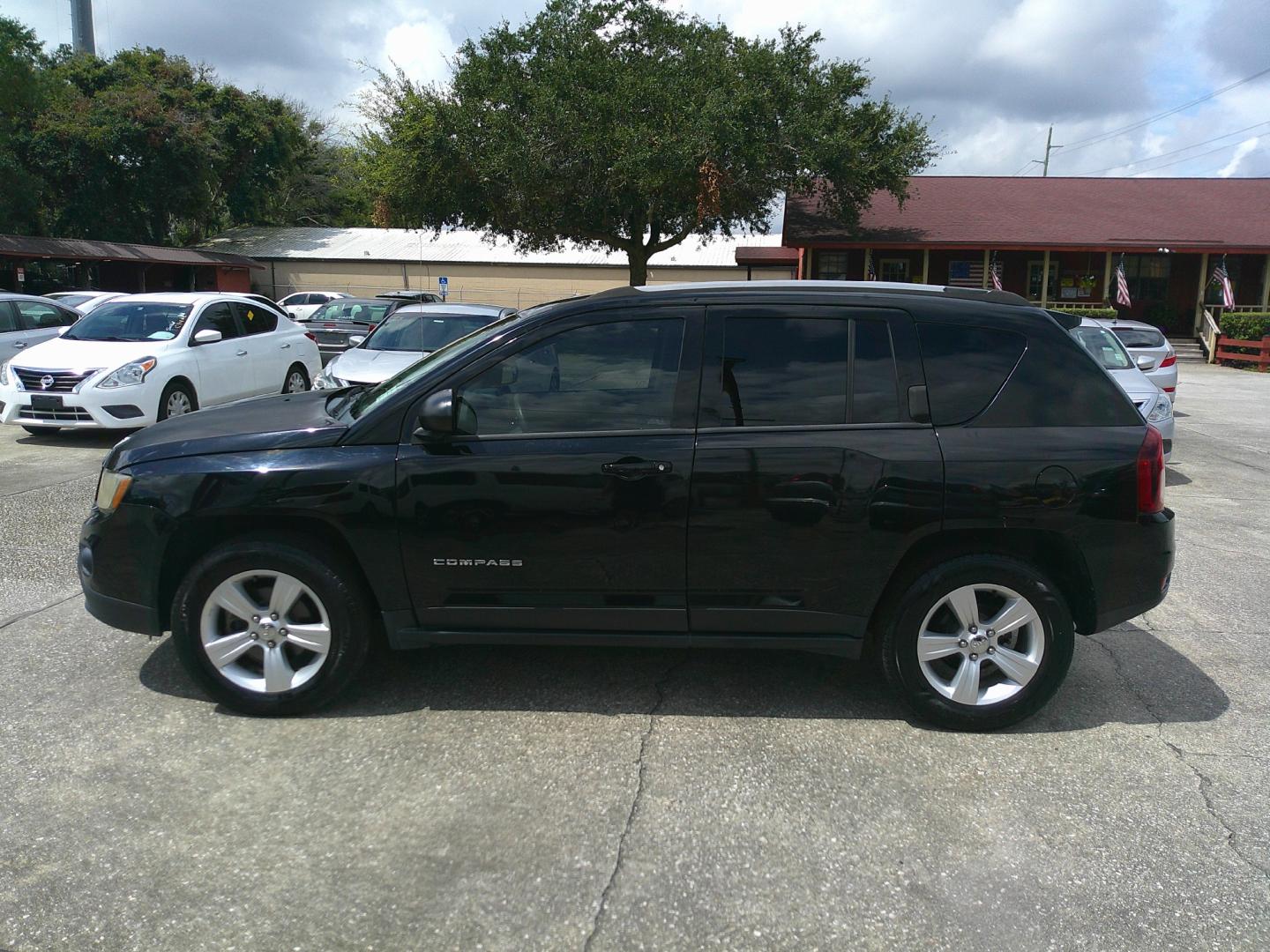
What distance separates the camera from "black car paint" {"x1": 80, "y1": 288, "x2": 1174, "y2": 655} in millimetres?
3863

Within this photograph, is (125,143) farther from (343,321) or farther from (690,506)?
(690,506)

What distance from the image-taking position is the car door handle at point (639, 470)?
3.86m

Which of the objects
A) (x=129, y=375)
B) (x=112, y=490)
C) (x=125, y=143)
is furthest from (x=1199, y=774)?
(x=125, y=143)

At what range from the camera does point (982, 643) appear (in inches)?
157

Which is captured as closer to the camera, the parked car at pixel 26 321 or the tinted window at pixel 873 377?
the tinted window at pixel 873 377

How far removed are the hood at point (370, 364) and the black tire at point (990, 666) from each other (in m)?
7.68

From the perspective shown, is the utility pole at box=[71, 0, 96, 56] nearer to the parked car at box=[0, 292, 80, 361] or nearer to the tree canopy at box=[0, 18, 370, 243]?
the tree canopy at box=[0, 18, 370, 243]

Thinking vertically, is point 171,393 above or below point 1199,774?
above

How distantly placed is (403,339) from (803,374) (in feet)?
28.0

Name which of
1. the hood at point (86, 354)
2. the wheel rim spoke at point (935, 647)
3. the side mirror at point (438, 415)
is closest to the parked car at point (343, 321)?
the hood at point (86, 354)

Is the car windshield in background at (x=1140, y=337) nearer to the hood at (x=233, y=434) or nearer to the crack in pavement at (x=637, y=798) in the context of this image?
the crack in pavement at (x=637, y=798)

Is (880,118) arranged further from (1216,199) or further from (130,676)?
(130,676)

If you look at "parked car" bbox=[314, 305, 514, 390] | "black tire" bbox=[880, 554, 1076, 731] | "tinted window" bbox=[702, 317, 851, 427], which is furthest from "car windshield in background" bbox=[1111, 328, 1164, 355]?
"tinted window" bbox=[702, 317, 851, 427]

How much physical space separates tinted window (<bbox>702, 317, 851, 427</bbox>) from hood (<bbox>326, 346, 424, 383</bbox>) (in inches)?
282
